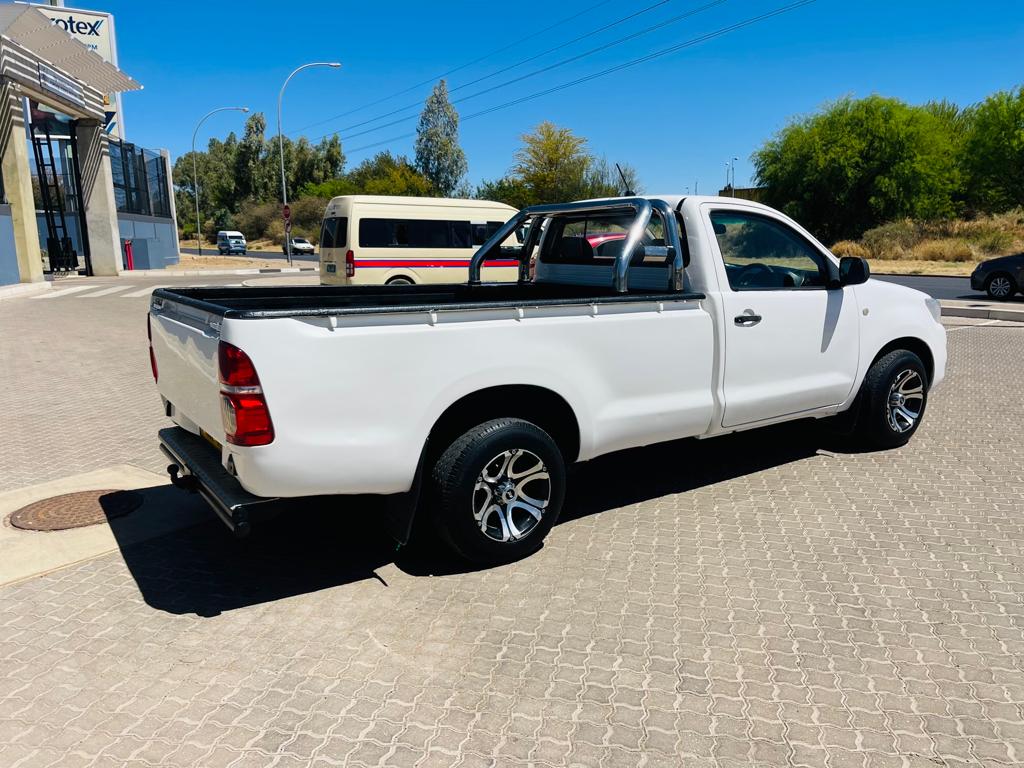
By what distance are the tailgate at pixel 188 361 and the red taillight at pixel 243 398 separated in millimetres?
116

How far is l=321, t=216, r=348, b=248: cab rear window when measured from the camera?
16.3m

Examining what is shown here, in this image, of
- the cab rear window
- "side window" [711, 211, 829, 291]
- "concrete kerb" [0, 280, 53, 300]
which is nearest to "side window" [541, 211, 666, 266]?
"side window" [711, 211, 829, 291]

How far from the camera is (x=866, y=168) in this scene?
52.6 m

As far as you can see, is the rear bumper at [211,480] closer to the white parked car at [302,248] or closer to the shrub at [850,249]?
the shrub at [850,249]

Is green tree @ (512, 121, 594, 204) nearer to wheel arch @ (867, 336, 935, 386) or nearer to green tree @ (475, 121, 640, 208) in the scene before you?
green tree @ (475, 121, 640, 208)

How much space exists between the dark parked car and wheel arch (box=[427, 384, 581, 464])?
761 inches

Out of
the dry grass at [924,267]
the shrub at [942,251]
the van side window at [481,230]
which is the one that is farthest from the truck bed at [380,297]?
the shrub at [942,251]

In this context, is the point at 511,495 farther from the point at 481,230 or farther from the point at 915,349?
the point at 481,230

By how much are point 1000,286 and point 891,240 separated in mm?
27524

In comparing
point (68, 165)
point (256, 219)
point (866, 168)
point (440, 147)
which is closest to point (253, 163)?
point (256, 219)

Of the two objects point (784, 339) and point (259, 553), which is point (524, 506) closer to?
point (259, 553)

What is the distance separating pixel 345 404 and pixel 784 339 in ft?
10.1

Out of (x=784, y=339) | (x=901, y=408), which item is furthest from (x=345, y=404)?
(x=901, y=408)

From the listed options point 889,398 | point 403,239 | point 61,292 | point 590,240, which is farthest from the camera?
point 61,292
